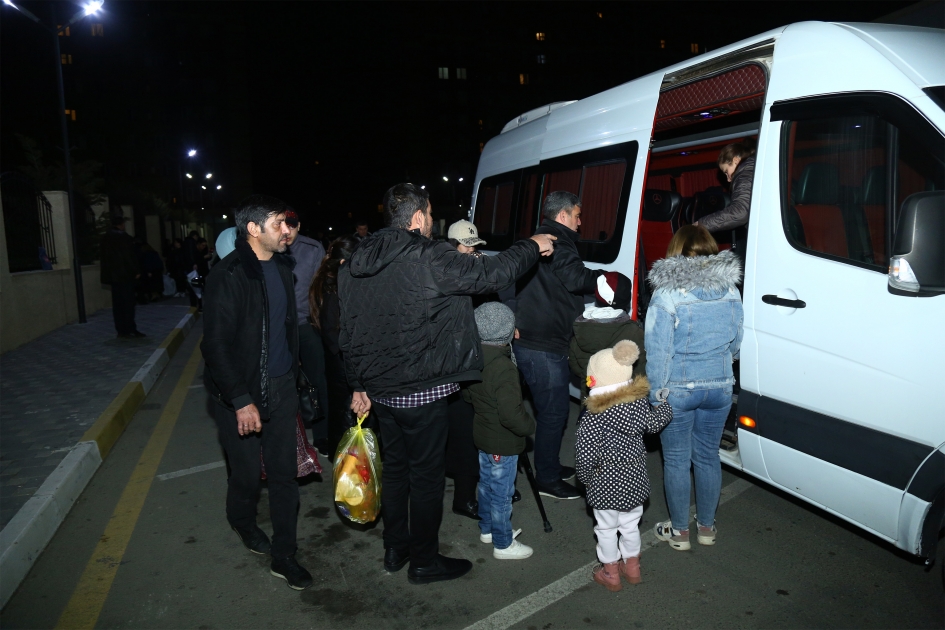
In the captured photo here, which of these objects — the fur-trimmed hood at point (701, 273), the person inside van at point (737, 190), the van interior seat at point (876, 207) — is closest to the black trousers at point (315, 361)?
the fur-trimmed hood at point (701, 273)

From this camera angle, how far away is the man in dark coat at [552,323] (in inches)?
157

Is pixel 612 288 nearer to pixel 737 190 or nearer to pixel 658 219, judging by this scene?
pixel 737 190

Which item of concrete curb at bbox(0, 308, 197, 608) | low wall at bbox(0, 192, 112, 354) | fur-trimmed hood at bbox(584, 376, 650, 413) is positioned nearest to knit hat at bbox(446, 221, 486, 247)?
fur-trimmed hood at bbox(584, 376, 650, 413)

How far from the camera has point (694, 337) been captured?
3.29 m

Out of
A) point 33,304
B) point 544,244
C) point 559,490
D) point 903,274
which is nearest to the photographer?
point 903,274

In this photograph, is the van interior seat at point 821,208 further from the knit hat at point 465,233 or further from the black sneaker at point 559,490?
the black sneaker at point 559,490

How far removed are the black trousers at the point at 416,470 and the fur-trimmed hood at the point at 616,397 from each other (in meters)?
0.74

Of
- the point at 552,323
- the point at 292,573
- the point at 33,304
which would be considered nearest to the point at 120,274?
the point at 33,304

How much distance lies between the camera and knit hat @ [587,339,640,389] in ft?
9.93

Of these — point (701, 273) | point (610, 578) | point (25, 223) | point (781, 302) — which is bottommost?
point (610, 578)

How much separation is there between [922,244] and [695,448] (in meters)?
1.56

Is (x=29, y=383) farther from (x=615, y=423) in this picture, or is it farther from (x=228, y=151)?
(x=228, y=151)

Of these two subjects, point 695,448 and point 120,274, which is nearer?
point 695,448

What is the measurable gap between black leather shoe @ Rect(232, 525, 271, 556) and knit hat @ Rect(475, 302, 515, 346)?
5.68 ft
